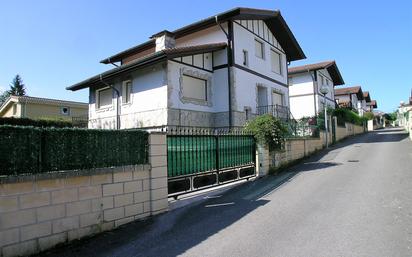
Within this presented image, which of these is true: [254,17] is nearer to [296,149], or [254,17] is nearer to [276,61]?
[276,61]

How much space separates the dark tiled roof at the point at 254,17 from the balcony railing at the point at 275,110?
4.91 metres

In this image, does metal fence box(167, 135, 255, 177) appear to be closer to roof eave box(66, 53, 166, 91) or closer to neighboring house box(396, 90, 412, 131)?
roof eave box(66, 53, 166, 91)

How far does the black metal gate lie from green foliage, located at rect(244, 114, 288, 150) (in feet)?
0.97

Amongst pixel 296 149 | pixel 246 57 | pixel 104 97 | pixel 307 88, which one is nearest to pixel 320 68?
pixel 307 88

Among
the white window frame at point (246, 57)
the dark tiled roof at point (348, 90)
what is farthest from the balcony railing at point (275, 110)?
the dark tiled roof at point (348, 90)

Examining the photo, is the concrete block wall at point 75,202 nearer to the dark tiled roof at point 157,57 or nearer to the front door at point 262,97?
the dark tiled roof at point 157,57

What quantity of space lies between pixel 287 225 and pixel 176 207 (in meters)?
2.68

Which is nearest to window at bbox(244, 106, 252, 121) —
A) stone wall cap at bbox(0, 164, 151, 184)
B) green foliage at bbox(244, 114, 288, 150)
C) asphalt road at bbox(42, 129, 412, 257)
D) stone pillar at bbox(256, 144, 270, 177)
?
green foliage at bbox(244, 114, 288, 150)

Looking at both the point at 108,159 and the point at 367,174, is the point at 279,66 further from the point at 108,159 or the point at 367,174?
the point at 108,159

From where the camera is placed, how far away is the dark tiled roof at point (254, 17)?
54.3 feet

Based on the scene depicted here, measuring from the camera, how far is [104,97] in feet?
61.5

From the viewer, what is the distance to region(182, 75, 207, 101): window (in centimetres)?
1521

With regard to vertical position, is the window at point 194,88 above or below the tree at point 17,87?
below

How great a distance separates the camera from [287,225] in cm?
566
